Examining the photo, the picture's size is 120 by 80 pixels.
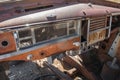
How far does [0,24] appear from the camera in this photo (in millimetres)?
2719

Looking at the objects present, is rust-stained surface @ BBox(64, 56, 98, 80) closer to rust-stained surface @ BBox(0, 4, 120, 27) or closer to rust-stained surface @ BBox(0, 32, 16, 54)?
rust-stained surface @ BBox(0, 4, 120, 27)

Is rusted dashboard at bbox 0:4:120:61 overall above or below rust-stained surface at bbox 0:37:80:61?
above

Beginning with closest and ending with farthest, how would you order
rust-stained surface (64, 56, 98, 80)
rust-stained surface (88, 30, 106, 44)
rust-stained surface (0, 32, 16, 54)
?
rust-stained surface (0, 32, 16, 54)
rust-stained surface (88, 30, 106, 44)
rust-stained surface (64, 56, 98, 80)

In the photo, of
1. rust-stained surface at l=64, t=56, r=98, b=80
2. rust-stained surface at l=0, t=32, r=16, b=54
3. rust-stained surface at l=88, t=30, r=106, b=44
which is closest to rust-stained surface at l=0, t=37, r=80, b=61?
rust-stained surface at l=0, t=32, r=16, b=54

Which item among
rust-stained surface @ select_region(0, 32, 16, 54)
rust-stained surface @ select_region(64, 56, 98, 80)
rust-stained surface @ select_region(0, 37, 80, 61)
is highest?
rust-stained surface @ select_region(0, 32, 16, 54)

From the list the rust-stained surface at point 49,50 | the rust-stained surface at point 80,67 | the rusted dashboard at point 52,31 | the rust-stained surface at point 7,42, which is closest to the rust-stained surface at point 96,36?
the rusted dashboard at point 52,31

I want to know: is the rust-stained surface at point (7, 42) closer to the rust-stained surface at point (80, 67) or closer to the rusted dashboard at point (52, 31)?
the rusted dashboard at point (52, 31)

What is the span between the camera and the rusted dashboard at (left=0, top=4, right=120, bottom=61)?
2826 millimetres

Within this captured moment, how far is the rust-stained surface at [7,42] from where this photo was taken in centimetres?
277

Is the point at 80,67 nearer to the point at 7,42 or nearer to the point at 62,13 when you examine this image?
the point at 62,13

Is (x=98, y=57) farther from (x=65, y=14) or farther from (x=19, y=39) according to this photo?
(x=19, y=39)

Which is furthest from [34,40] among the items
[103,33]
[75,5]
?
[103,33]

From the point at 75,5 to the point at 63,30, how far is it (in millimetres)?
609

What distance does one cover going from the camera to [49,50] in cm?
323
